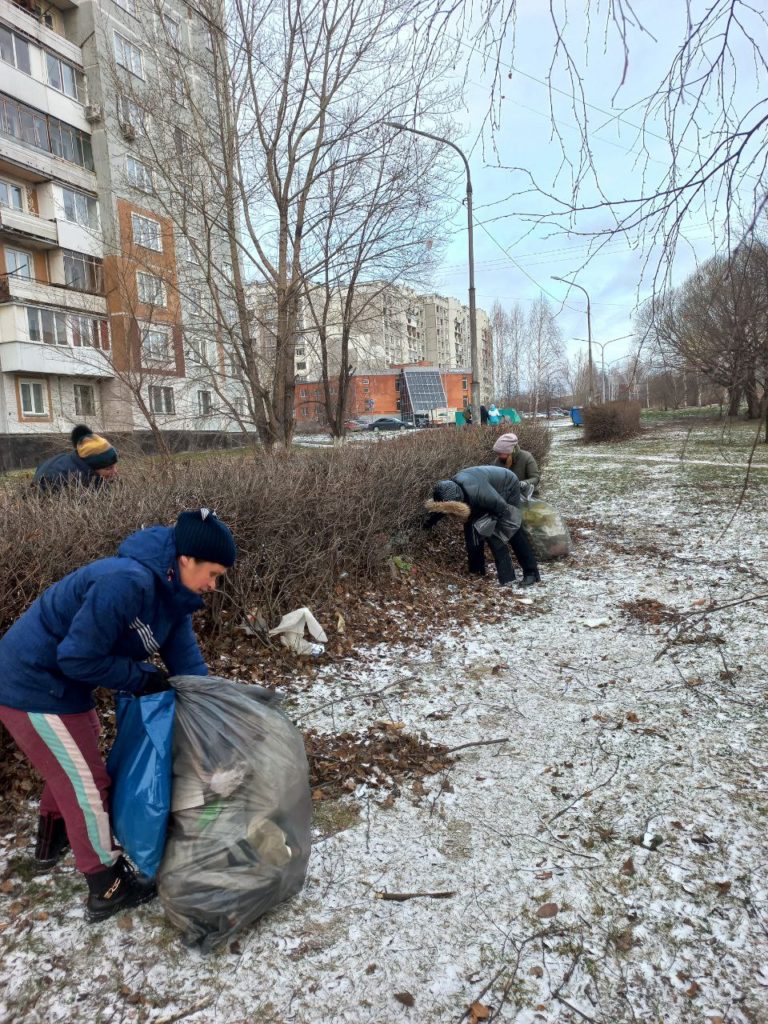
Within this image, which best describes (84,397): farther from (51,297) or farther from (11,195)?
(11,195)

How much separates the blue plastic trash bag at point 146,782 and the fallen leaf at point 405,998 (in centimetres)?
84

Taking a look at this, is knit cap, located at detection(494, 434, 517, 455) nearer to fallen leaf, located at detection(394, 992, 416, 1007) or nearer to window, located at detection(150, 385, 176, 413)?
fallen leaf, located at detection(394, 992, 416, 1007)

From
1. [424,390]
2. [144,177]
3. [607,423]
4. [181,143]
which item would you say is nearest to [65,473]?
[181,143]

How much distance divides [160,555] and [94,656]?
1.17 feet

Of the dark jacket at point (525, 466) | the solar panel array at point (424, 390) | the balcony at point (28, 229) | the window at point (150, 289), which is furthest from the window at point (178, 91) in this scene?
the solar panel array at point (424, 390)

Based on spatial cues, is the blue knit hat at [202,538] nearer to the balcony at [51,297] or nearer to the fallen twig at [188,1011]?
the fallen twig at [188,1011]

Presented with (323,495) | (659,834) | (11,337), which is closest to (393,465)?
(323,495)

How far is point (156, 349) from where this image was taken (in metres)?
9.56

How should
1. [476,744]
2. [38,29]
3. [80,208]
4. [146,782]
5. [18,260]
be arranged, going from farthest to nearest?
1. [80,208]
2. [18,260]
3. [38,29]
4. [476,744]
5. [146,782]

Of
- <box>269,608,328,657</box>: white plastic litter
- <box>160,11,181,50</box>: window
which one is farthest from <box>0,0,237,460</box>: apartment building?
<box>269,608,328,657</box>: white plastic litter

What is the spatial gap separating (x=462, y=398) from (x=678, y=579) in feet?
187

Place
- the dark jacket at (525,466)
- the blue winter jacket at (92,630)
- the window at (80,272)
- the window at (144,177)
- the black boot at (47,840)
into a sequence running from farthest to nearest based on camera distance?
the window at (80,272)
the window at (144,177)
the dark jacket at (525,466)
the black boot at (47,840)
the blue winter jacket at (92,630)

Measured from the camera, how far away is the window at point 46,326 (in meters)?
21.1

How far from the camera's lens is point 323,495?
4.88 meters
